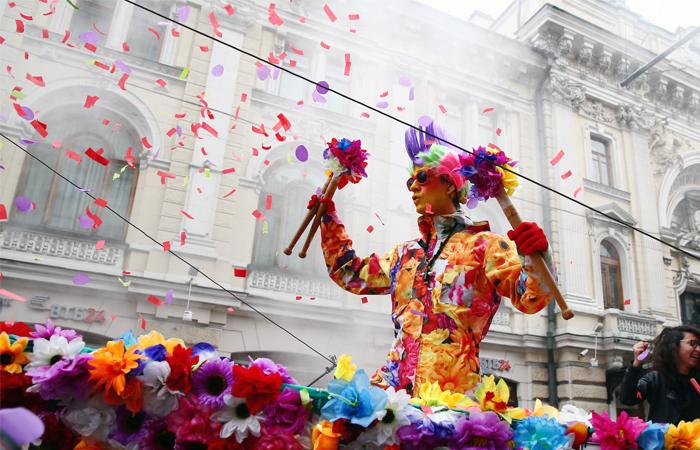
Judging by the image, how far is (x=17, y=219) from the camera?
7.48 meters

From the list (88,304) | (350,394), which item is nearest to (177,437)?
(350,394)

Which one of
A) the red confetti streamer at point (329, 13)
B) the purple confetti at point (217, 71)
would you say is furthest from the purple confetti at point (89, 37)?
the red confetti streamer at point (329, 13)

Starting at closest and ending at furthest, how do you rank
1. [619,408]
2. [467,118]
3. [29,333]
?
[29,333], [619,408], [467,118]

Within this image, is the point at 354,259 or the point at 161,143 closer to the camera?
the point at 354,259

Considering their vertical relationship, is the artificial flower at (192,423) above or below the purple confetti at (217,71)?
below

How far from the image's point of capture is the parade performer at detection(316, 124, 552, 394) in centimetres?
196

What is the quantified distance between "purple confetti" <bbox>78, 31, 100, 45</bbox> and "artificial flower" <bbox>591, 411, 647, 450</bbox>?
9067mm

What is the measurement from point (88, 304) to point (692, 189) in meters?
14.9

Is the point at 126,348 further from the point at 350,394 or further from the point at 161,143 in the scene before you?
the point at 161,143

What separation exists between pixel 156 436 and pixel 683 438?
5.10 feet

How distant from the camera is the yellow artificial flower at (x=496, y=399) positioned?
1545 millimetres

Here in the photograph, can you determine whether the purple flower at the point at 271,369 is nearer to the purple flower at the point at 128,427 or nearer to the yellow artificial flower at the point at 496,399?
the purple flower at the point at 128,427

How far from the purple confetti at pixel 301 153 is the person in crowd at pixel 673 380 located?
6947 mm

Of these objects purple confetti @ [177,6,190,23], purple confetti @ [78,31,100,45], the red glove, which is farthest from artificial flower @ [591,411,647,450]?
purple confetti @ [177,6,190,23]
